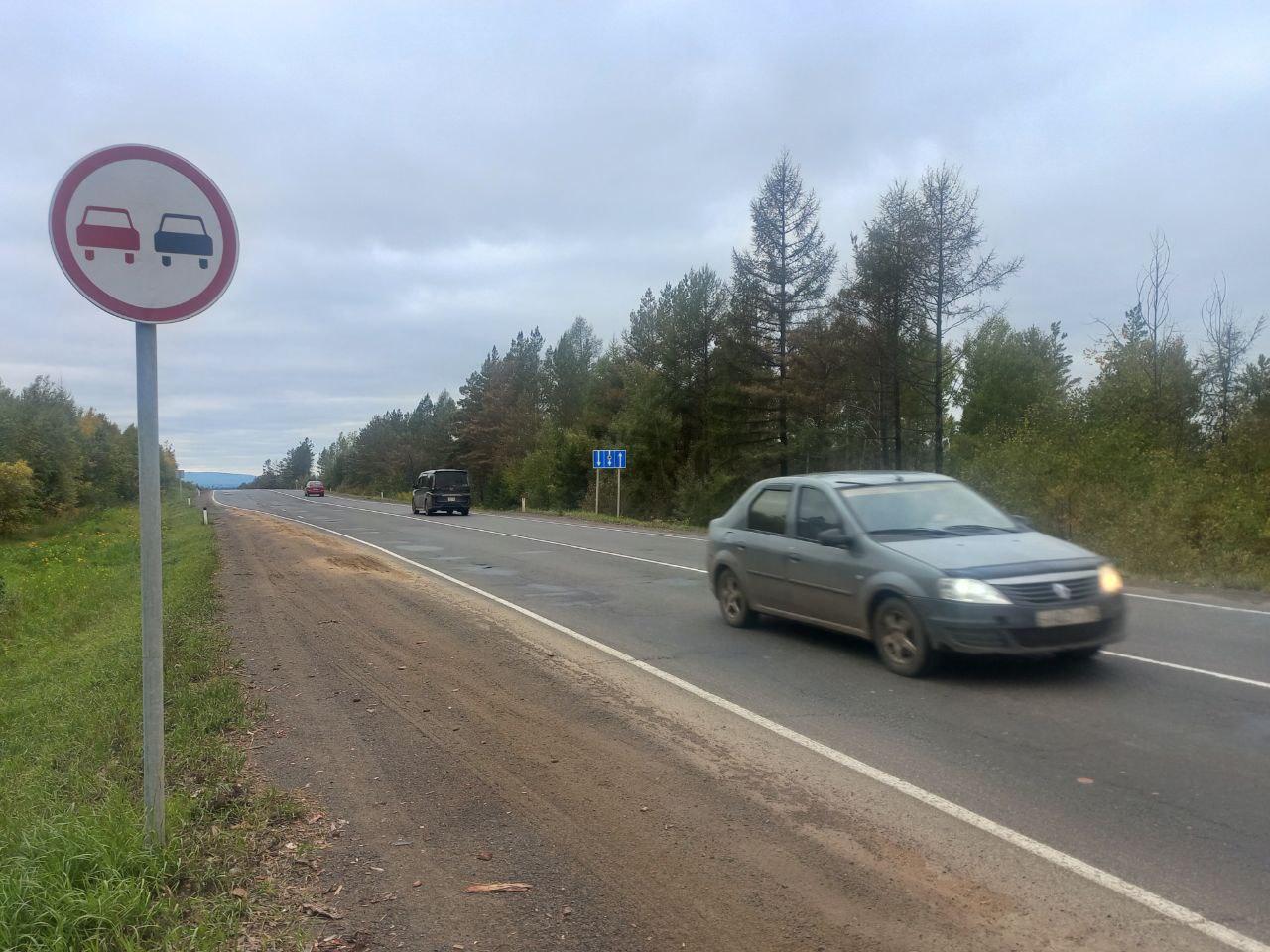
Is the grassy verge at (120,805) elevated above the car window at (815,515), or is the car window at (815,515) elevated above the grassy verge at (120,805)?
the car window at (815,515)

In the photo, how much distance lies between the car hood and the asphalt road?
0.90 m

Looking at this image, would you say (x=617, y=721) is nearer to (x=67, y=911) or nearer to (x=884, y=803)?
(x=884, y=803)

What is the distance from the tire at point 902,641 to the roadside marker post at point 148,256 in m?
5.42

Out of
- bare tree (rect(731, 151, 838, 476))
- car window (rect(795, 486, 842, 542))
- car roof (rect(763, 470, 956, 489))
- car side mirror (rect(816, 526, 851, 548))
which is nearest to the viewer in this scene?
car side mirror (rect(816, 526, 851, 548))

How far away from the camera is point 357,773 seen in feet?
17.0

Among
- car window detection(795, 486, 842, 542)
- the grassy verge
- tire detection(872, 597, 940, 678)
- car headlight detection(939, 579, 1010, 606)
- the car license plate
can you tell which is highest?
car window detection(795, 486, 842, 542)

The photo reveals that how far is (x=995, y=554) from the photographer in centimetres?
706

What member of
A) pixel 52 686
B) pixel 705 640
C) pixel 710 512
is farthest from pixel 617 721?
pixel 710 512

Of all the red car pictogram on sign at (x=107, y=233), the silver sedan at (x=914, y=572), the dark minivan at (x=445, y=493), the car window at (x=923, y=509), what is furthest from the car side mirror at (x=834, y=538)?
the dark minivan at (x=445, y=493)

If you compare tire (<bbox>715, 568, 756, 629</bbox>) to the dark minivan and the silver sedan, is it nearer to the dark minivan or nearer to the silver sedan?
the silver sedan

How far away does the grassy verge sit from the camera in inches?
125

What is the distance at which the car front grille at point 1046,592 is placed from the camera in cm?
659

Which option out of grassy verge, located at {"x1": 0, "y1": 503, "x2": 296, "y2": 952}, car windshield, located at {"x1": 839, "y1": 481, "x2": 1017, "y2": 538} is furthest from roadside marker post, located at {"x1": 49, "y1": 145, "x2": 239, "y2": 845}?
car windshield, located at {"x1": 839, "y1": 481, "x2": 1017, "y2": 538}

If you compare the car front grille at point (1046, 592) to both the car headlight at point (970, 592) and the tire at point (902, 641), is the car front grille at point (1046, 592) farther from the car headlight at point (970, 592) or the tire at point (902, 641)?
the tire at point (902, 641)
